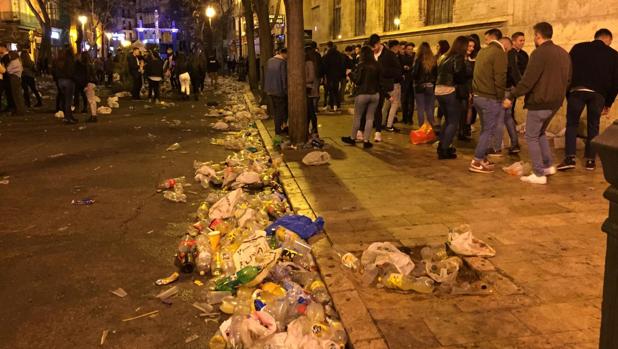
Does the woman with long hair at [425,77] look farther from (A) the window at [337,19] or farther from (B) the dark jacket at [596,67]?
(A) the window at [337,19]

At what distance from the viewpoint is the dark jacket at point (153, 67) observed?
19.8m

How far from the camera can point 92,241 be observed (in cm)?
578

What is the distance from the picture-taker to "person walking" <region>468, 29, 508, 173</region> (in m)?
7.74

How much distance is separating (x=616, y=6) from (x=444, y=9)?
693 centimetres

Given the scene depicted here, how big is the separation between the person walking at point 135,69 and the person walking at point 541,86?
53.2 feet

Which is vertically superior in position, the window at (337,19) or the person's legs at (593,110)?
the window at (337,19)

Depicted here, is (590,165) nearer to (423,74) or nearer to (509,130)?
(509,130)

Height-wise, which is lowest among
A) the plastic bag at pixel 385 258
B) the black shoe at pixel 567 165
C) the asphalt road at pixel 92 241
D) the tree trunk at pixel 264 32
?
the asphalt road at pixel 92 241

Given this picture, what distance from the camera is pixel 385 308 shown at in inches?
155

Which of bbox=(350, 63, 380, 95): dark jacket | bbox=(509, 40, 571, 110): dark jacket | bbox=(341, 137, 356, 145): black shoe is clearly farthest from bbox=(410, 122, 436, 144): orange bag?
bbox=(509, 40, 571, 110): dark jacket

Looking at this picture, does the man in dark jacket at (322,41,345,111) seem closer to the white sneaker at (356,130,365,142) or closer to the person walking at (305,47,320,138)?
the person walking at (305,47,320,138)

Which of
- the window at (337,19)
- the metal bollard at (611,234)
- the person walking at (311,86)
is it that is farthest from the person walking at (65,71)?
the window at (337,19)

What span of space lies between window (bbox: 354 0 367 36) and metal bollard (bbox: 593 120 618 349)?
22.3 meters

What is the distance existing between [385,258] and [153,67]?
56.2ft
